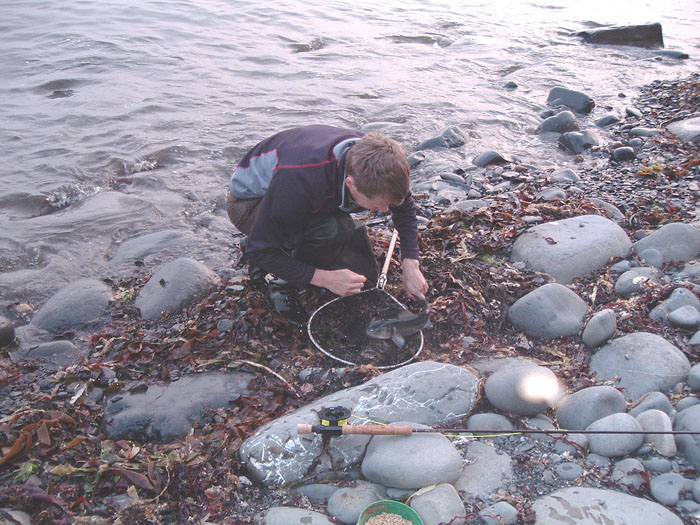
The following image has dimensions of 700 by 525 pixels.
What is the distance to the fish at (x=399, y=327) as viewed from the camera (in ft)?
12.7

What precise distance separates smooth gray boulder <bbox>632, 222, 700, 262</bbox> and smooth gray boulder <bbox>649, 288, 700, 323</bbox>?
0.70 meters

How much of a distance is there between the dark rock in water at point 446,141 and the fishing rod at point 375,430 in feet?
18.9

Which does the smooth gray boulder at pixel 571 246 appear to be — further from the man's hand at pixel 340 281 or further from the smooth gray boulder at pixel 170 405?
the smooth gray boulder at pixel 170 405

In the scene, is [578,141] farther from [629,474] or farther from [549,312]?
[629,474]

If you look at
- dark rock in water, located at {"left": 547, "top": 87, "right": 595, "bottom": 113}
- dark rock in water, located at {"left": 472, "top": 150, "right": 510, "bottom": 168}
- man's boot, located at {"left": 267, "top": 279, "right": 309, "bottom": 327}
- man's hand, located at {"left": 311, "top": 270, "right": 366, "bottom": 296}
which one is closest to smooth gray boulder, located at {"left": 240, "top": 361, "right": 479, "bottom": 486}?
man's hand, located at {"left": 311, "top": 270, "right": 366, "bottom": 296}

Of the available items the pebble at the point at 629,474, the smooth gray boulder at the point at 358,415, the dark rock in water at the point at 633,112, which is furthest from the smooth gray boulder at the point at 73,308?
the dark rock in water at the point at 633,112

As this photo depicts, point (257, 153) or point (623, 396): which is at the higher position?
point (257, 153)

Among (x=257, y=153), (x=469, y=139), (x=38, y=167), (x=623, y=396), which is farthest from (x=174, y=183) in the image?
(x=623, y=396)

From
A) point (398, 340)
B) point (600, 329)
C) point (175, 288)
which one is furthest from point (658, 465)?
point (175, 288)

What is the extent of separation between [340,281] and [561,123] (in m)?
6.11

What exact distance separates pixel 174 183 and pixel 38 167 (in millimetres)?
1871

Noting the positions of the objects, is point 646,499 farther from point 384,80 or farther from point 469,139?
point 384,80

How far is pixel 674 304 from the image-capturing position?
3760 millimetres

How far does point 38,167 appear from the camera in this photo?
24.2ft
